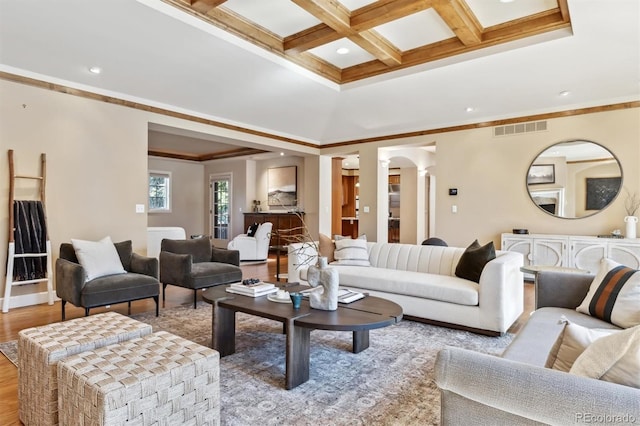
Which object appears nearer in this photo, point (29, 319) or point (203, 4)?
point (203, 4)

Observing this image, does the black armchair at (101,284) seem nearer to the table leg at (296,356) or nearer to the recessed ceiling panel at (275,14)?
the table leg at (296,356)

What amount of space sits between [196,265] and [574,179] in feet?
17.6

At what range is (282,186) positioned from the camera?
381 inches

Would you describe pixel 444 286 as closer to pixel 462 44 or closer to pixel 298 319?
pixel 298 319

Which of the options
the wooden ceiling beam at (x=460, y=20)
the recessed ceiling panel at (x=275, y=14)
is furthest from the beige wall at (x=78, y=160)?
the wooden ceiling beam at (x=460, y=20)

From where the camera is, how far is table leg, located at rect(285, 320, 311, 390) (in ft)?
7.41

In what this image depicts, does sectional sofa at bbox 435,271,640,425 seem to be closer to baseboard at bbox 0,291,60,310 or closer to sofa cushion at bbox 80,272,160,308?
sofa cushion at bbox 80,272,160,308

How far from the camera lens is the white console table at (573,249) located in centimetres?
470

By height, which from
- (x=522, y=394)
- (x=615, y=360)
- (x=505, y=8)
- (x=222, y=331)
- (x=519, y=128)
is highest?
(x=505, y=8)

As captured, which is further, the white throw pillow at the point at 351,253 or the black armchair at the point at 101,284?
the white throw pillow at the point at 351,253

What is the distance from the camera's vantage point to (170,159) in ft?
33.9

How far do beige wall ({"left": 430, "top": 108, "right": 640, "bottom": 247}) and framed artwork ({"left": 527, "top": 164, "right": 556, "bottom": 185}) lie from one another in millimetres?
96

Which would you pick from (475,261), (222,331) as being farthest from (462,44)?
(222,331)

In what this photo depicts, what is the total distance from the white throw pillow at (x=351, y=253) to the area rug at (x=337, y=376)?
1052 mm
